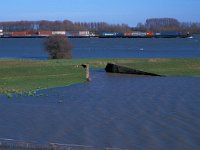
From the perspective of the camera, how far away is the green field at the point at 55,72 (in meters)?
29.3

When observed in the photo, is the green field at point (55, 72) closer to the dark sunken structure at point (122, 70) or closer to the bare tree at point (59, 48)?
the dark sunken structure at point (122, 70)

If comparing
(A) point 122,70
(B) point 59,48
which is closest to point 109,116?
(A) point 122,70

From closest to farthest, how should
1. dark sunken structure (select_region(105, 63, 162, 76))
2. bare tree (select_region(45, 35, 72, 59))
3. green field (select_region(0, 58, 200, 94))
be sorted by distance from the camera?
green field (select_region(0, 58, 200, 94)) → dark sunken structure (select_region(105, 63, 162, 76)) → bare tree (select_region(45, 35, 72, 59))

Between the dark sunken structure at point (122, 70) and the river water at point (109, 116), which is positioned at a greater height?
the river water at point (109, 116)

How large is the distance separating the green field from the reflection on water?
1896 mm

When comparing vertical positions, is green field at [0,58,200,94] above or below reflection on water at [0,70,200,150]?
below

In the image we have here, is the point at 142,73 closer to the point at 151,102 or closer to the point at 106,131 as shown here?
the point at 151,102

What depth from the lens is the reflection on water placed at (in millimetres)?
15609

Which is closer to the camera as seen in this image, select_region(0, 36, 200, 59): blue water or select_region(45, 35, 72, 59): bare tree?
select_region(45, 35, 72, 59): bare tree

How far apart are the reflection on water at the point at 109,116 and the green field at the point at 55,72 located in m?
1.90

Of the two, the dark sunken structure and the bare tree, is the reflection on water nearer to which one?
the dark sunken structure

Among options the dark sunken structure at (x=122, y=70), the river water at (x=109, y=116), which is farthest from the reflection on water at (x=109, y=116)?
the dark sunken structure at (x=122, y=70)

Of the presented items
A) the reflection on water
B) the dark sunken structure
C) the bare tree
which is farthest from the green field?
the bare tree

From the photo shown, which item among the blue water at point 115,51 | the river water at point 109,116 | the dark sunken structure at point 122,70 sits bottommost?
the blue water at point 115,51
